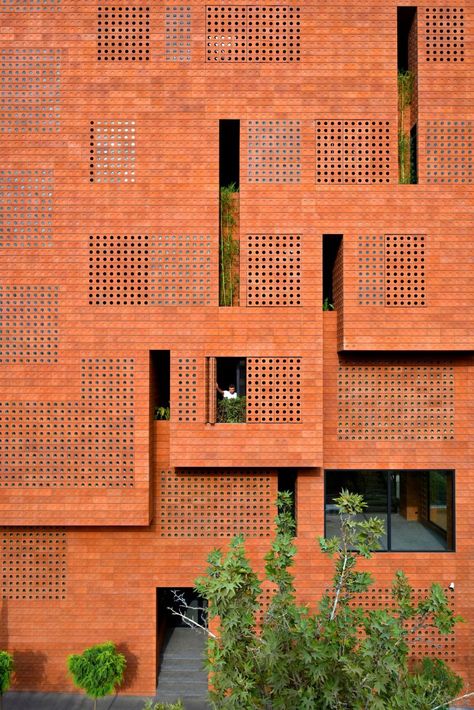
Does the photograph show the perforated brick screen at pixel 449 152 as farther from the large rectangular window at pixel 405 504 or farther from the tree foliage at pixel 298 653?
the tree foliage at pixel 298 653

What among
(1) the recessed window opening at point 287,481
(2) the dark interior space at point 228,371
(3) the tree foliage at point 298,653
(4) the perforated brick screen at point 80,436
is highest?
(2) the dark interior space at point 228,371

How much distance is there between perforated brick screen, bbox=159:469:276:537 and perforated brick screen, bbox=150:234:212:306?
443cm

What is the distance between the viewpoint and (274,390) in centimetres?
1145

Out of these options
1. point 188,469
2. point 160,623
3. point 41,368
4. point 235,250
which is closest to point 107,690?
point 160,623

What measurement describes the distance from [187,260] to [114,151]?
Answer: 11.0ft

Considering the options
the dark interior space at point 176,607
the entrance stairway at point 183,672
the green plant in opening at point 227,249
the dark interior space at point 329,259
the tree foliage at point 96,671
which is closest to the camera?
the tree foliage at point 96,671

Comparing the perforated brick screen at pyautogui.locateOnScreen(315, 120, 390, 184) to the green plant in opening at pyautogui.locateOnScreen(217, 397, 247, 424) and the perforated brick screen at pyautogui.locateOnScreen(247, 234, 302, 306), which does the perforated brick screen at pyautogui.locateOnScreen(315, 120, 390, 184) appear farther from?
the green plant in opening at pyautogui.locateOnScreen(217, 397, 247, 424)

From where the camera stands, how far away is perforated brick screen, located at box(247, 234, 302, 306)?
11547mm

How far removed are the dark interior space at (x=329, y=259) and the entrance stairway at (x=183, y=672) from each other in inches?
364

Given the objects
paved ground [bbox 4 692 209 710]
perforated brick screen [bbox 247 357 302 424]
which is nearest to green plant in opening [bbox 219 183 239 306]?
perforated brick screen [bbox 247 357 302 424]

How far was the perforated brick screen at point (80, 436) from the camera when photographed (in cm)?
1145

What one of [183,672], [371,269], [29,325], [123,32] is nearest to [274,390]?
[371,269]

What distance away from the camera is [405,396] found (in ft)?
38.9

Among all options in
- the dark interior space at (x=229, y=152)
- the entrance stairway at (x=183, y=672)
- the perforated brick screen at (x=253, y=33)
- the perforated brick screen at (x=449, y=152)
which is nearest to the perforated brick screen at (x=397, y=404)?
the perforated brick screen at (x=449, y=152)
